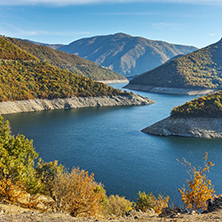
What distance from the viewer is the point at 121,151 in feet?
199

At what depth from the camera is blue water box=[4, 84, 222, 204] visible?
42334 millimetres

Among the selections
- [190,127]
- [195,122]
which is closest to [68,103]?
[190,127]

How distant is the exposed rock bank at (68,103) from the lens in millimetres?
110787

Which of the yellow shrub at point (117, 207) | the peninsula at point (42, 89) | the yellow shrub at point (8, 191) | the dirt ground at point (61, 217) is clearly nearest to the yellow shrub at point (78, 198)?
the dirt ground at point (61, 217)

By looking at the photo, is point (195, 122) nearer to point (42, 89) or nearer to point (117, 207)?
point (117, 207)

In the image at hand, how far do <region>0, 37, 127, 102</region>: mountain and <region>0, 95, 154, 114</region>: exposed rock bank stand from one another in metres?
3.27

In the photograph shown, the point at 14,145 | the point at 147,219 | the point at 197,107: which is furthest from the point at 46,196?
the point at 197,107

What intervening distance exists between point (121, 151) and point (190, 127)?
27152 millimetres

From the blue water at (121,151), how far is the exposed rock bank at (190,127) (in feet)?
8.87

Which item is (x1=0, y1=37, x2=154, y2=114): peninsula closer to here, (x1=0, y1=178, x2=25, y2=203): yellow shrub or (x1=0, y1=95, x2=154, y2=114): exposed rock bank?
(x1=0, y1=95, x2=154, y2=114): exposed rock bank

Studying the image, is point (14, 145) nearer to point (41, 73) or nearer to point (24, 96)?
point (24, 96)

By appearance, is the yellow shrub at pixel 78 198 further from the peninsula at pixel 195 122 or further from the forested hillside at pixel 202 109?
the forested hillside at pixel 202 109

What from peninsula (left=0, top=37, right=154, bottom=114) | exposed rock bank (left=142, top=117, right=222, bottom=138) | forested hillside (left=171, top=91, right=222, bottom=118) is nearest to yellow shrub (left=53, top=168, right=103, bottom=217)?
exposed rock bank (left=142, top=117, right=222, bottom=138)

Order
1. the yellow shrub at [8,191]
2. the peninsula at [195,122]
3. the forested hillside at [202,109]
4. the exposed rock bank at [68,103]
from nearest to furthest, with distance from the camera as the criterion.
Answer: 1. the yellow shrub at [8,191]
2. the peninsula at [195,122]
3. the forested hillside at [202,109]
4. the exposed rock bank at [68,103]
